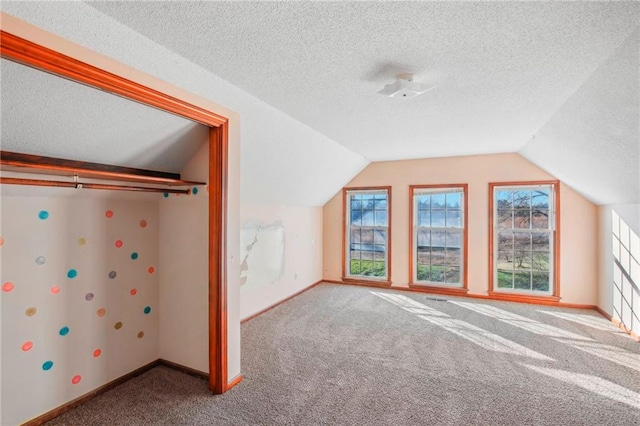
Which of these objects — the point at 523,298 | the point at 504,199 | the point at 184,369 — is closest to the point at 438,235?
the point at 504,199

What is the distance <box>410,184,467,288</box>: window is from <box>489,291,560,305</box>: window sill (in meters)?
0.48

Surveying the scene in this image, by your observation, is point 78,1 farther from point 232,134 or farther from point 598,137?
point 598,137

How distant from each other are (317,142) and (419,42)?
2152 mm

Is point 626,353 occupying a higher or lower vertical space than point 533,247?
lower

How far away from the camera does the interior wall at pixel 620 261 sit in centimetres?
333

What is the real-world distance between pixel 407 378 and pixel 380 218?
3.40m

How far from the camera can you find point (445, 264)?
203 inches

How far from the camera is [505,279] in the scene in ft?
15.7

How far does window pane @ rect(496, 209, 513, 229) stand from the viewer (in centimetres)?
479

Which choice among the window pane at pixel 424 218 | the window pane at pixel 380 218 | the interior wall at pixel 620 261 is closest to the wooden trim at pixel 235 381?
the window pane at pixel 380 218

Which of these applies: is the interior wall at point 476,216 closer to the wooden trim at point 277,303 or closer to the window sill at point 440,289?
the window sill at point 440,289

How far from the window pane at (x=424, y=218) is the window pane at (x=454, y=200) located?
361 millimetres

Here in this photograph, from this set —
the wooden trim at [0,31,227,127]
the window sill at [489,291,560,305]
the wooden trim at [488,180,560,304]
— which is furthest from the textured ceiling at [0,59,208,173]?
the window sill at [489,291,560,305]

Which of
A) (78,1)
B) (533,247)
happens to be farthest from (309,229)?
(78,1)
